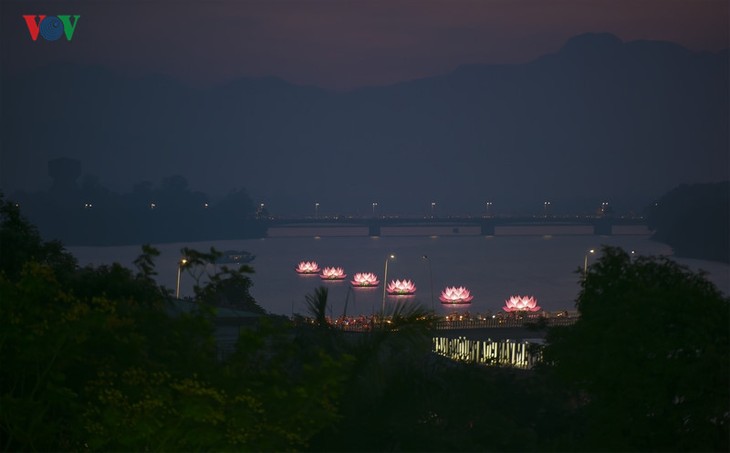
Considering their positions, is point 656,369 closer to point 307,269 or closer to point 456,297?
point 456,297

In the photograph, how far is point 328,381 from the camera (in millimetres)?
5441

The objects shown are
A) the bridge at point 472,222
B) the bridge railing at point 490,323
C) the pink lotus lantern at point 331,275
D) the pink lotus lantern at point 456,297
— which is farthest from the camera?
the bridge at point 472,222

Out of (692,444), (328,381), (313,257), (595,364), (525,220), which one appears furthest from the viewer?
Answer: (313,257)

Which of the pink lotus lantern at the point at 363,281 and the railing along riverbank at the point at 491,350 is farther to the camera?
the pink lotus lantern at the point at 363,281

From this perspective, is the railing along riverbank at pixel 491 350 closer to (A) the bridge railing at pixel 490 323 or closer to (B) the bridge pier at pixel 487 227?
(A) the bridge railing at pixel 490 323

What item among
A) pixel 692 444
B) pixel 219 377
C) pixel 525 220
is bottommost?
pixel 692 444

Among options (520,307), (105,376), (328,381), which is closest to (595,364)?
(328,381)

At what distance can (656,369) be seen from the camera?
8.09m

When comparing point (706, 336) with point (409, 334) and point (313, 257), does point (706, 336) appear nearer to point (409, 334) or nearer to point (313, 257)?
point (409, 334)

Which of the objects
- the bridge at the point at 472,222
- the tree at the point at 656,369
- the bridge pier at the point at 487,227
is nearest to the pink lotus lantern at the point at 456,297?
the bridge at the point at 472,222

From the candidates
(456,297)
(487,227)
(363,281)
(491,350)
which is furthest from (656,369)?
(487,227)

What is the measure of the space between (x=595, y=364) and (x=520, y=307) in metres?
34.8

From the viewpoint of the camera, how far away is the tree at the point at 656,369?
7953 millimetres

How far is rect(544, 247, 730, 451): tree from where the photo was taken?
7953 mm
